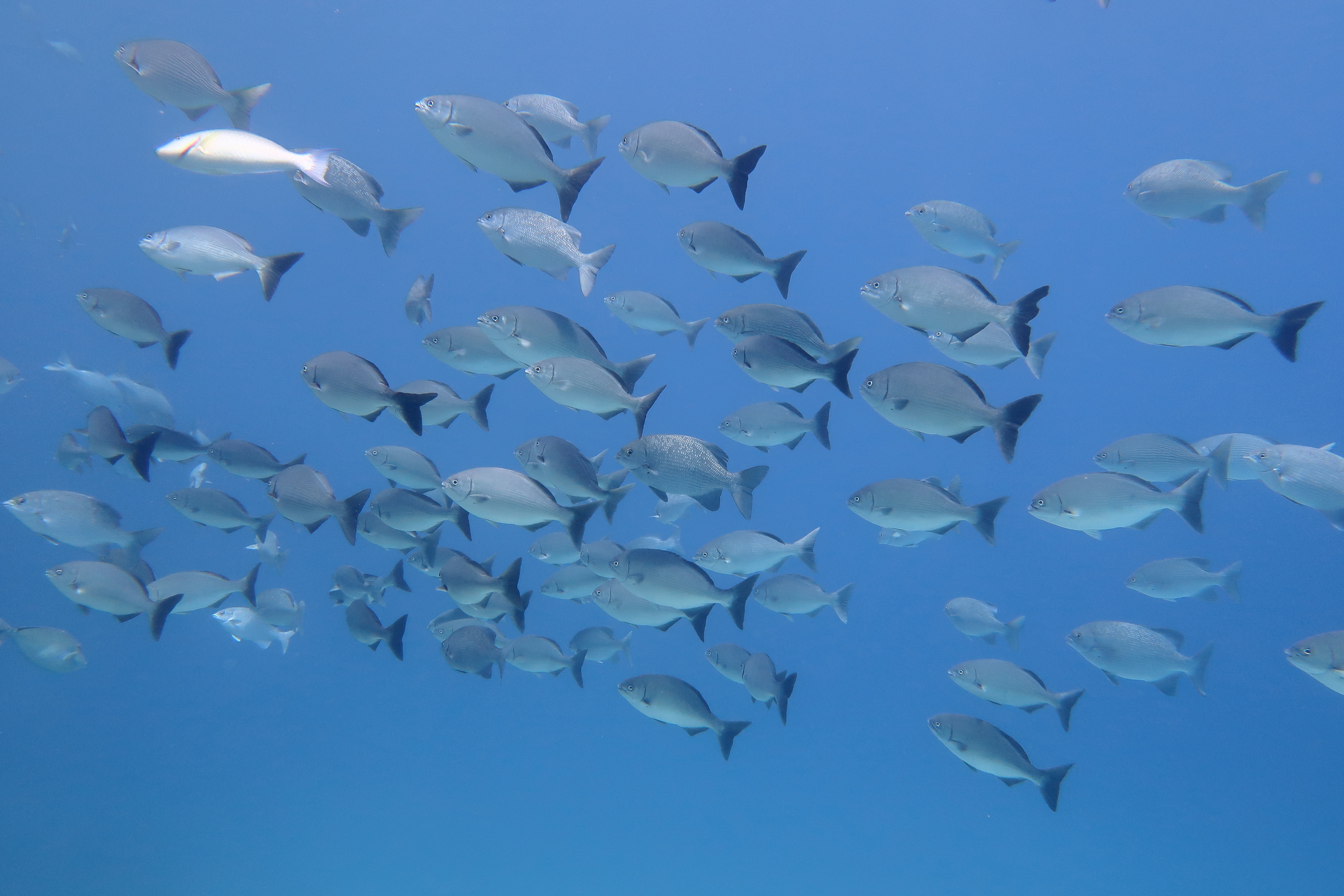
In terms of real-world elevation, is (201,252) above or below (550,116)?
below

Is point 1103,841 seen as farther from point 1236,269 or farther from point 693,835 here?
point 1236,269

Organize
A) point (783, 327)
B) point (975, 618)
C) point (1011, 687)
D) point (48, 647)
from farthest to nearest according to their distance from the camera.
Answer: point (975, 618)
point (48, 647)
point (1011, 687)
point (783, 327)

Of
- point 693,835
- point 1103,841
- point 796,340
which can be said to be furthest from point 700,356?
point 1103,841

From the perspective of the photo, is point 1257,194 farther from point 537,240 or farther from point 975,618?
point 537,240

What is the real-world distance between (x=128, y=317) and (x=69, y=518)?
170 centimetres

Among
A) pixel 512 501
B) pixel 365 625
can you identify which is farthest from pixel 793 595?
pixel 365 625

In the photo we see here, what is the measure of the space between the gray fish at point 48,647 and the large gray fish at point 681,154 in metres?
5.64

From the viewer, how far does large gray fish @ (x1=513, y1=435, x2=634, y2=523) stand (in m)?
3.30

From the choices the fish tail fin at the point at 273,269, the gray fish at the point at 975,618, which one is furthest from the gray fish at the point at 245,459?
the gray fish at the point at 975,618

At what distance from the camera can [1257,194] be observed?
410cm

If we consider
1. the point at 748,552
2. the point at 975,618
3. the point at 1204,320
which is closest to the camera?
the point at 1204,320

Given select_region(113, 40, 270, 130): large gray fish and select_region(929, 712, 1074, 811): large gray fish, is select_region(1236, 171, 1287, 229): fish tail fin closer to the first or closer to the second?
select_region(929, 712, 1074, 811): large gray fish

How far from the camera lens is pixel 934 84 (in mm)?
13797

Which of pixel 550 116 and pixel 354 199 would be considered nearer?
pixel 354 199
